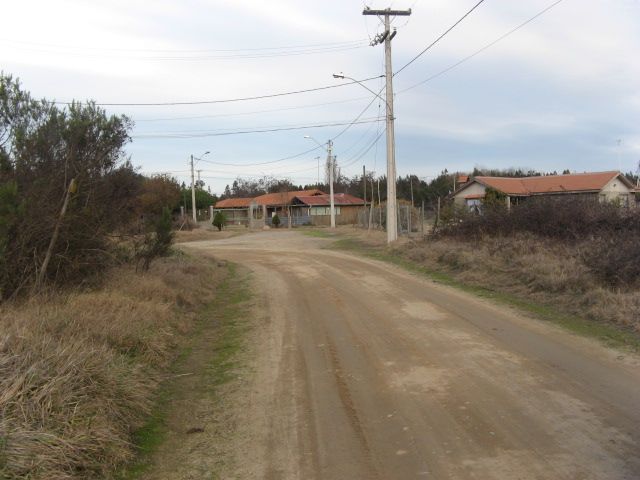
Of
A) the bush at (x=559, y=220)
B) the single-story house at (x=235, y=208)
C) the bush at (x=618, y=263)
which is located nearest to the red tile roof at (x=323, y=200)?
the single-story house at (x=235, y=208)

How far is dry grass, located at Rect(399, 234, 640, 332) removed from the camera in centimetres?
899

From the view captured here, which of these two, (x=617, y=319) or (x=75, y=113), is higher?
(x=75, y=113)

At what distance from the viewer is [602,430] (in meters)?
4.43

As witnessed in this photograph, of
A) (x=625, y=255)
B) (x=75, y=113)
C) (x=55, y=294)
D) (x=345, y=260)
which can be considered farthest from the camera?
(x=345, y=260)

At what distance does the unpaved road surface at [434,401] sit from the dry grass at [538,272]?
1283mm

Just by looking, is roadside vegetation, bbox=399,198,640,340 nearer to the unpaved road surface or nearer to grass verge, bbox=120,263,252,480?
the unpaved road surface

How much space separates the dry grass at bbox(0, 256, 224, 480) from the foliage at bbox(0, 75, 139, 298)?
2.60ft

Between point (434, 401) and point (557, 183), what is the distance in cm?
4556

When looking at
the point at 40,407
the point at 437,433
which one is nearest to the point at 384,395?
the point at 437,433

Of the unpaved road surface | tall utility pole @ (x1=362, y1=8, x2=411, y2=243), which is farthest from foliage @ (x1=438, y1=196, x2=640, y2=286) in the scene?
tall utility pole @ (x1=362, y1=8, x2=411, y2=243)

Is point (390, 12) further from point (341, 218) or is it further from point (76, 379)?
point (341, 218)

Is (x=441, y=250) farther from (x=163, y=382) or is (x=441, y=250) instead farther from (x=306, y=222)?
(x=306, y=222)

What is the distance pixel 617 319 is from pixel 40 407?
302 inches

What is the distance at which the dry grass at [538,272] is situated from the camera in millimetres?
8992
